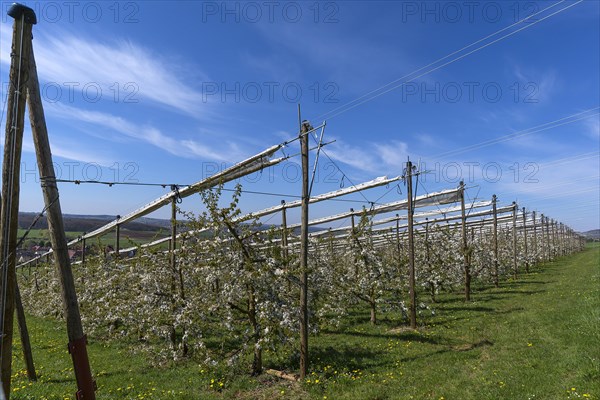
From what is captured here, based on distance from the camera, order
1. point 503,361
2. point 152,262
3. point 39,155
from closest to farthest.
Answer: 1. point 39,155
2. point 503,361
3. point 152,262

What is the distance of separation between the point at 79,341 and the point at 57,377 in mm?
7848

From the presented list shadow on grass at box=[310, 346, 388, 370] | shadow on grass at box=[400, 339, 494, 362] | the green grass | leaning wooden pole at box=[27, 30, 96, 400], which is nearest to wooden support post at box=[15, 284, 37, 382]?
the green grass

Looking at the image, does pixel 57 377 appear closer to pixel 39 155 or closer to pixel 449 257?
pixel 39 155

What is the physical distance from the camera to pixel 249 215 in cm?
1098

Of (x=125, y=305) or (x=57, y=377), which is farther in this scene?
(x=125, y=305)

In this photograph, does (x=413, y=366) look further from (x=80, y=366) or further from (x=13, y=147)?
(x=13, y=147)

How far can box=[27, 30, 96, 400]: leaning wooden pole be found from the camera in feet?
19.5

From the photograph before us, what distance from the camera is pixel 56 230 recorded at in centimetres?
603

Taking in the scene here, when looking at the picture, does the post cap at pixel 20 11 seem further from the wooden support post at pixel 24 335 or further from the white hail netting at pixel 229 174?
the wooden support post at pixel 24 335

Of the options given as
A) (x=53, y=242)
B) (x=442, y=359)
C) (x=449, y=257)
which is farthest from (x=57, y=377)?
(x=449, y=257)

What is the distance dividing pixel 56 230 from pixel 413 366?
31.3 feet

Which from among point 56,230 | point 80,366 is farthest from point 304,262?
point 56,230

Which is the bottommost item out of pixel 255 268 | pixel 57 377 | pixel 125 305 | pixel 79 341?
pixel 57 377

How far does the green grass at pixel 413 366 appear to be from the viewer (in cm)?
856
